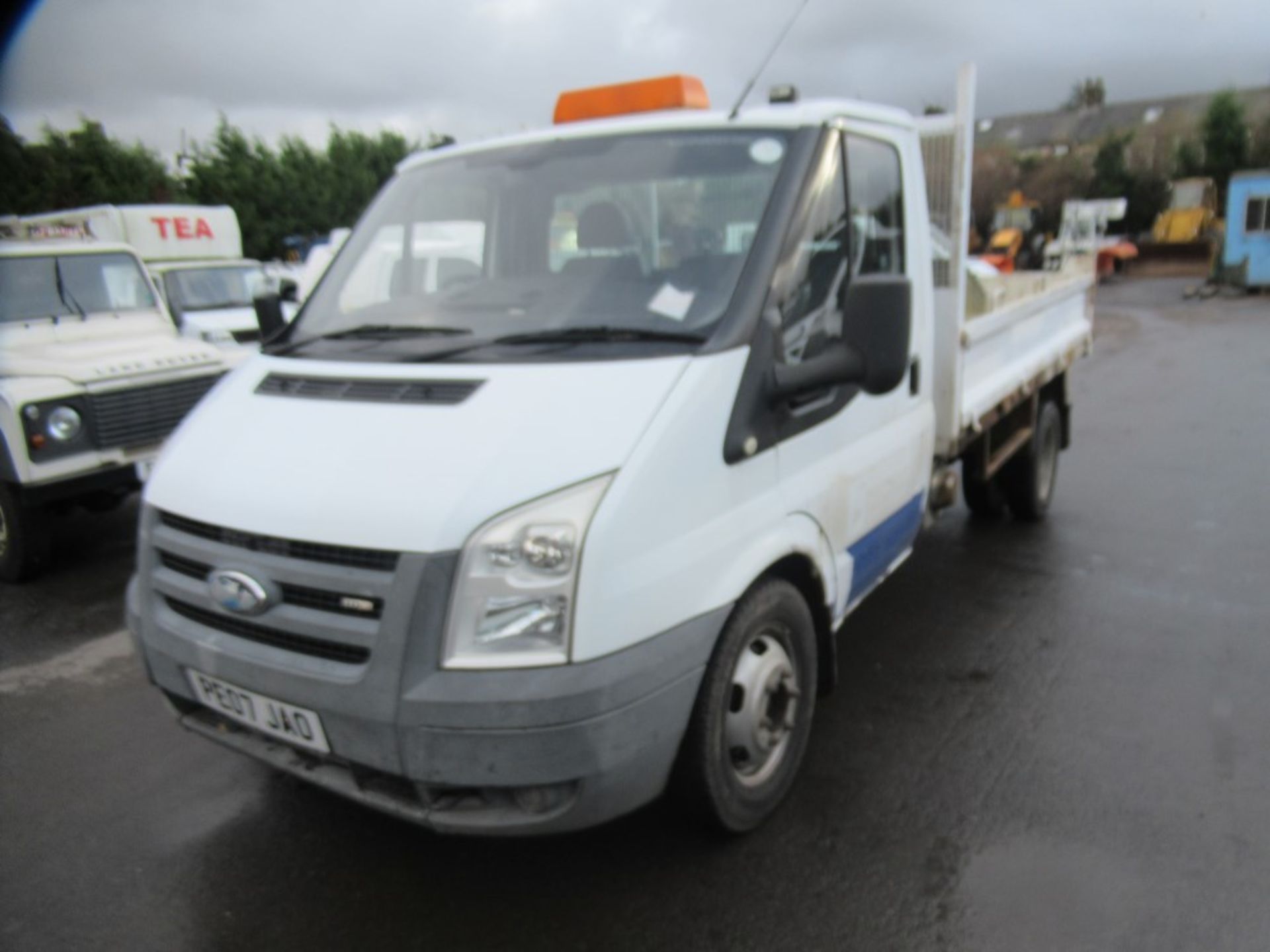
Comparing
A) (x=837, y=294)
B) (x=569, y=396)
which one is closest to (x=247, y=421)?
(x=569, y=396)

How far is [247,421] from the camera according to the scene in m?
2.88

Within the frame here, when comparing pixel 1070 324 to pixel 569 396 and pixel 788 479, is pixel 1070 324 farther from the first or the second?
pixel 569 396

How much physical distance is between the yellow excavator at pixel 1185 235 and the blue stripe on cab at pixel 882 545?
27231 mm

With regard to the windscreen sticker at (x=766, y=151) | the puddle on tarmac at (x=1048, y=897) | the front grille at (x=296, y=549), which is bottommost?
the puddle on tarmac at (x=1048, y=897)

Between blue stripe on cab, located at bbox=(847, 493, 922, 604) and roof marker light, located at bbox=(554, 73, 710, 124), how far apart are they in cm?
175

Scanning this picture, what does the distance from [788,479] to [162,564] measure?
1.90 meters

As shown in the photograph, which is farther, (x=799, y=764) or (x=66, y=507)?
(x=66, y=507)

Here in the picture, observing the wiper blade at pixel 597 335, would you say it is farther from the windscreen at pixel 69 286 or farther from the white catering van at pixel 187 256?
the white catering van at pixel 187 256

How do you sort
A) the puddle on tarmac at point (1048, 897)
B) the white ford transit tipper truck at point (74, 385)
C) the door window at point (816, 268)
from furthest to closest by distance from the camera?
the white ford transit tipper truck at point (74, 385) → the door window at point (816, 268) → the puddle on tarmac at point (1048, 897)

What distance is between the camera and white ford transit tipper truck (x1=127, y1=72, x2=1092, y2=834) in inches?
91.0

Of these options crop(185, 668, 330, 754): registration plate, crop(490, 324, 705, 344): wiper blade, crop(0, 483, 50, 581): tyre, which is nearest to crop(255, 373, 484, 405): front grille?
crop(490, 324, 705, 344): wiper blade

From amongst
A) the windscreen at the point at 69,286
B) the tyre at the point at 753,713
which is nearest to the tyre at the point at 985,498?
the tyre at the point at 753,713

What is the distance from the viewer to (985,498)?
6.24 m

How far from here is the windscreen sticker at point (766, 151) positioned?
122 inches
